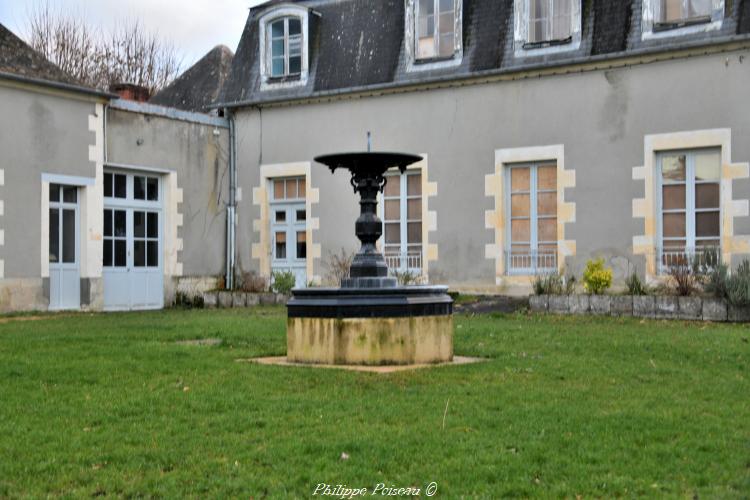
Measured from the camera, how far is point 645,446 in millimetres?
5102

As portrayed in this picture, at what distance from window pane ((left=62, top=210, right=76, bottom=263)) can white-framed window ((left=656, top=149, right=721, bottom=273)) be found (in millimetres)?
8770

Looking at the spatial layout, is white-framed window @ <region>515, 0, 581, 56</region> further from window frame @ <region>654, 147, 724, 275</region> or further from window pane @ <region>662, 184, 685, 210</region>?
window pane @ <region>662, 184, 685, 210</region>

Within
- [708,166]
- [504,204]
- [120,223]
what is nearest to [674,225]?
[708,166]

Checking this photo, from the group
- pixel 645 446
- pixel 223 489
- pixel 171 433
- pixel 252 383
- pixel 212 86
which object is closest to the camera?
pixel 223 489

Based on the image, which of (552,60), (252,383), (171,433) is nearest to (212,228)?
A: (552,60)

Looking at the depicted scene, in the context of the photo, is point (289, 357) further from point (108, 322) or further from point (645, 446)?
point (108, 322)

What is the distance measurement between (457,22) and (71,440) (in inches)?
465

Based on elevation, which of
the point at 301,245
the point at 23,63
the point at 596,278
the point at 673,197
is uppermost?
the point at 23,63

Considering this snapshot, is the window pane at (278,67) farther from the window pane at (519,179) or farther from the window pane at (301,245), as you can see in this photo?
the window pane at (519,179)

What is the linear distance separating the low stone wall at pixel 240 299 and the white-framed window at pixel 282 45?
3.77 meters

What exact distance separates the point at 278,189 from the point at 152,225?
2.32m

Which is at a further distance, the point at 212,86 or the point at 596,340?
the point at 212,86

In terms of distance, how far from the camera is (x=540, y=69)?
1491 centimetres

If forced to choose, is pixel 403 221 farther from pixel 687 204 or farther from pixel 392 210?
pixel 687 204
